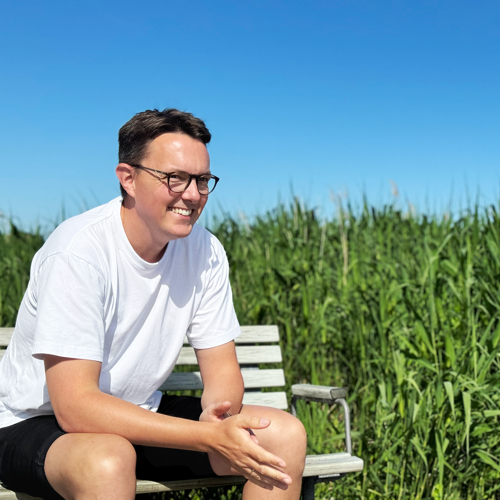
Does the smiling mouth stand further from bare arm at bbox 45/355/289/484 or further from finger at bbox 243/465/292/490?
finger at bbox 243/465/292/490

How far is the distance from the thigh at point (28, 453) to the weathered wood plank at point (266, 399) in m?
1.15

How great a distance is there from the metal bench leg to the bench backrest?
623mm

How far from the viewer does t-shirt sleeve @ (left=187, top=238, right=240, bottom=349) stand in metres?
2.16

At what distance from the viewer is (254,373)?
2.95m

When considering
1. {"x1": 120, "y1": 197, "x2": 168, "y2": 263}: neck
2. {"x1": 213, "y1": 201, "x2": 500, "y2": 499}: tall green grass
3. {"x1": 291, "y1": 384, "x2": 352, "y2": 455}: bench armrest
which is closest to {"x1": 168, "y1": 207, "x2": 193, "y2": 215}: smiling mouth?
{"x1": 120, "y1": 197, "x2": 168, "y2": 263}: neck

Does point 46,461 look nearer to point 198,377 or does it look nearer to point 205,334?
point 205,334

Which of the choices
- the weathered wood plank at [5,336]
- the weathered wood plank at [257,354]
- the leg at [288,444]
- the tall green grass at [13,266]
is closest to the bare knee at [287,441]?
the leg at [288,444]

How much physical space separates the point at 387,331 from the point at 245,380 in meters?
1.00

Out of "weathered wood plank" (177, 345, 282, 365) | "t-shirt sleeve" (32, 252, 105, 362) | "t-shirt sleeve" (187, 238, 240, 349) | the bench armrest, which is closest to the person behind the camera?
"t-shirt sleeve" (32, 252, 105, 362)

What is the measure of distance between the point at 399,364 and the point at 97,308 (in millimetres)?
1795

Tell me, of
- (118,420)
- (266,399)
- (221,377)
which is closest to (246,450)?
(118,420)

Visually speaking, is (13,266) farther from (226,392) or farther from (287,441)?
(287,441)

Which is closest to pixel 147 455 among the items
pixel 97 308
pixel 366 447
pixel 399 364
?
pixel 97 308

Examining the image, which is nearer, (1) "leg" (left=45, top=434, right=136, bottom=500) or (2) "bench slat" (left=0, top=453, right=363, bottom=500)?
(1) "leg" (left=45, top=434, right=136, bottom=500)
